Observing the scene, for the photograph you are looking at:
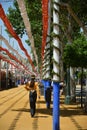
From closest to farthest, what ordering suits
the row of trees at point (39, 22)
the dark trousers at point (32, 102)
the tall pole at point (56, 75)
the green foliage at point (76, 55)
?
the tall pole at point (56, 75), the dark trousers at point (32, 102), the green foliage at point (76, 55), the row of trees at point (39, 22)

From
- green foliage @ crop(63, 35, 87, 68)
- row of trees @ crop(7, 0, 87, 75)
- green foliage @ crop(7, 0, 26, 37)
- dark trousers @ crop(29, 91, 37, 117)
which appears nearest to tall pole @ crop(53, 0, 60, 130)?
dark trousers @ crop(29, 91, 37, 117)

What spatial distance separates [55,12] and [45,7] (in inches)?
44.4

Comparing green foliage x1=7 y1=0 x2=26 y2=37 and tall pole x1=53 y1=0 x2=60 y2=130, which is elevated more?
green foliage x1=7 y1=0 x2=26 y2=37

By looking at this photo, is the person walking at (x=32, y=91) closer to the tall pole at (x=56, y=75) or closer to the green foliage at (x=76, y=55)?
the green foliage at (x=76, y=55)

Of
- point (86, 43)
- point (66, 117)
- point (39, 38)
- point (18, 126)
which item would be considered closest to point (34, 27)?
point (39, 38)

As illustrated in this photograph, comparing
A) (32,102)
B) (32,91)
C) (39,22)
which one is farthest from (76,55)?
(39,22)

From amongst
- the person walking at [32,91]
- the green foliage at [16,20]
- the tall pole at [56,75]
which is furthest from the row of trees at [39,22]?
the tall pole at [56,75]

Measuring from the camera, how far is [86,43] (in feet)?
85.9

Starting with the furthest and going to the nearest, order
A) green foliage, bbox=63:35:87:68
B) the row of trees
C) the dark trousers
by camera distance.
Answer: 1. the row of trees
2. green foliage, bbox=63:35:87:68
3. the dark trousers

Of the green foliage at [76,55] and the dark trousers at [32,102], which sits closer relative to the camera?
the dark trousers at [32,102]

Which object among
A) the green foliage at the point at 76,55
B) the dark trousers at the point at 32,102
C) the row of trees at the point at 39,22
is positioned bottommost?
the dark trousers at the point at 32,102

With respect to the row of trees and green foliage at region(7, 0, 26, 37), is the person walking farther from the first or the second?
green foliage at region(7, 0, 26, 37)

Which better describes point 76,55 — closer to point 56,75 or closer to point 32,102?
point 32,102

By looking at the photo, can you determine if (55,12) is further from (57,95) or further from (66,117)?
(66,117)
